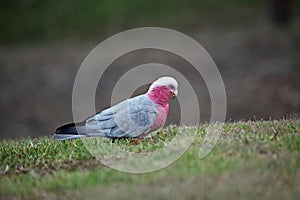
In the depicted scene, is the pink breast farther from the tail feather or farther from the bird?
the tail feather

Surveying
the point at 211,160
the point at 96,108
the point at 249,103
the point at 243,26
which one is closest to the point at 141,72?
the point at 96,108

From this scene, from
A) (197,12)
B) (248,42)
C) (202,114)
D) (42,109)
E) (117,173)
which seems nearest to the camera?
(117,173)

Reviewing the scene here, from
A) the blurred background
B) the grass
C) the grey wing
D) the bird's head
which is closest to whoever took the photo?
the grass

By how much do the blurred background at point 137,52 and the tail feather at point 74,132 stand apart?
7420 mm

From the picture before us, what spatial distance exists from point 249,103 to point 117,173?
1022cm

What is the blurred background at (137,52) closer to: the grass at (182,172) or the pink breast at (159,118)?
the pink breast at (159,118)

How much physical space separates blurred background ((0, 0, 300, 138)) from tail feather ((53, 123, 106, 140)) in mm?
7420

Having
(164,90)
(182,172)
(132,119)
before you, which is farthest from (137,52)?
(182,172)

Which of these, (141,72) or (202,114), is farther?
(141,72)

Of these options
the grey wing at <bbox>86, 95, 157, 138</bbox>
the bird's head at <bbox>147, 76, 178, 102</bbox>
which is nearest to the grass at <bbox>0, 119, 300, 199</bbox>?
the grey wing at <bbox>86, 95, 157, 138</bbox>

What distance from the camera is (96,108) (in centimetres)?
1512

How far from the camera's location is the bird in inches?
247

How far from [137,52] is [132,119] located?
41.2ft

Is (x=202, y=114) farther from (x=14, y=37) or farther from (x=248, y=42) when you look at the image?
(x=14, y=37)
